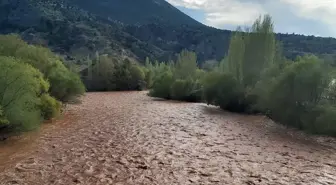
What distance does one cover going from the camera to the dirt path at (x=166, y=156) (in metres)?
12.7

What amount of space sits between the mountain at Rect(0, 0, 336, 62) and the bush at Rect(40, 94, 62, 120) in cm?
7565

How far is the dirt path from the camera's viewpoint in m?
12.7

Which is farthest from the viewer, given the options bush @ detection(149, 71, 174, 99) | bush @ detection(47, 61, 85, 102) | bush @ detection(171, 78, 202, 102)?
bush @ detection(149, 71, 174, 99)

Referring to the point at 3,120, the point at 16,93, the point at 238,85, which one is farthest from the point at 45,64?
the point at 238,85

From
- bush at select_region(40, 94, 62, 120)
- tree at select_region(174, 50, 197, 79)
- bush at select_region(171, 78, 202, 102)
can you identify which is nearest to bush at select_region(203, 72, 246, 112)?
bush at select_region(171, 78, 202, 102)

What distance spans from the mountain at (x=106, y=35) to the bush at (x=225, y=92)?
59.0 m

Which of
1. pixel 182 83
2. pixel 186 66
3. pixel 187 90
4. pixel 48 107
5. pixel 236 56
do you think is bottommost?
pixel 48 107

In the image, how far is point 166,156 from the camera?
630 inches

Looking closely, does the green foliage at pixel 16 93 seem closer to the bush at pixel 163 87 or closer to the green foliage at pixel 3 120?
the green foliage at pixel 3 120

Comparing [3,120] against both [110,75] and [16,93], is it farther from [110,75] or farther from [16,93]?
[110,75]

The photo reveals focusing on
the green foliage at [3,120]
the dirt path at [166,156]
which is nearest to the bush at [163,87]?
the dirt path at [166,156]

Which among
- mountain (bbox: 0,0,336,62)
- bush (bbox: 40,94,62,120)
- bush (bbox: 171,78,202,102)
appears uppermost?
mountain (bbox: 0,0,336,62)

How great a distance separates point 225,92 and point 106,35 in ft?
288

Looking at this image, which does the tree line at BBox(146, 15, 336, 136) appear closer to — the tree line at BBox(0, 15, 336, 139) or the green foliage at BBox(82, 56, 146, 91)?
the tree line at BBox(0, 15, 336, 139)
